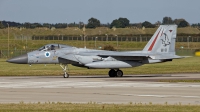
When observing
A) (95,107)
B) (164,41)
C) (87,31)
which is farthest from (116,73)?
(87,31)

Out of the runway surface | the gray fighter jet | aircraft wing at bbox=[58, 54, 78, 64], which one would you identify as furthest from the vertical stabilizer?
the runway surface

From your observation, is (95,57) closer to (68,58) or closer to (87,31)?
(68,58)

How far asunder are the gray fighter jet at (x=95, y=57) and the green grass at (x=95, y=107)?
1998cm

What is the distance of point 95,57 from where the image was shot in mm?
41406

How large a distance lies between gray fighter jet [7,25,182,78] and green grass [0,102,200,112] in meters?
20.0

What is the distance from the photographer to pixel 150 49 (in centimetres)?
4278

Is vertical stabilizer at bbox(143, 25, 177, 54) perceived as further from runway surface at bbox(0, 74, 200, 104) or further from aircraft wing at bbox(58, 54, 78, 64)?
runway surface at bbox(0, 74, 200, 104)

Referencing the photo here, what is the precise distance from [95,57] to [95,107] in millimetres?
21490

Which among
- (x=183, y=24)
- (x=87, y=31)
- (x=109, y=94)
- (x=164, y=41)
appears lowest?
(x=109, y=94)

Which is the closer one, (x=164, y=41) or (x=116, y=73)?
(x=116, y=73)

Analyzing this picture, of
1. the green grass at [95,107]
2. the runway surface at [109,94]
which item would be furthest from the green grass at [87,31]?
the green grass at [95,107]

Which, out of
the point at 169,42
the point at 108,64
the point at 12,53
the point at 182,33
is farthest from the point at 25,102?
the point at 182,33

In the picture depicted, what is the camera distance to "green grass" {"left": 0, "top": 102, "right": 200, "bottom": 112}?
19.0 metres

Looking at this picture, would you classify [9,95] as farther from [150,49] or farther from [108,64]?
[150,49]
